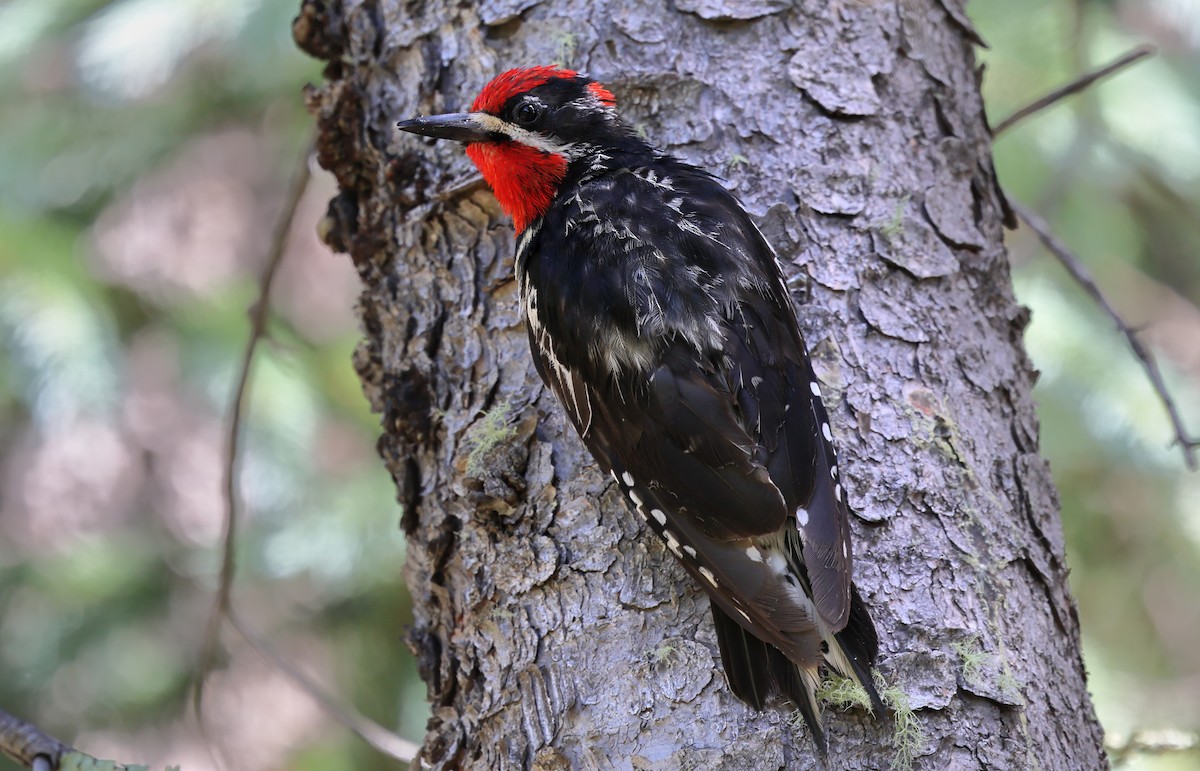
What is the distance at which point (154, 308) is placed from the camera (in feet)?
13.9

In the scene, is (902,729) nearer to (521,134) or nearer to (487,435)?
(487,435)

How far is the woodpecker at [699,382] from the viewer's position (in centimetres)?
181

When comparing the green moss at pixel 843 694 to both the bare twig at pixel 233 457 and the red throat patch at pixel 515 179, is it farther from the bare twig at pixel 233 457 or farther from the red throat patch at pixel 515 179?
the bare twig at pixel 233 457

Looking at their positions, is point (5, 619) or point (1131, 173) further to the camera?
point (1131, 173)

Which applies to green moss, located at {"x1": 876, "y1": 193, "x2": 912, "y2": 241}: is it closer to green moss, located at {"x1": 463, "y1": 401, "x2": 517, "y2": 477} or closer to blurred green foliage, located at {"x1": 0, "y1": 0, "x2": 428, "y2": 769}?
green moss, located at {"x1": 463, "y1": 401, "x2": 517, "y2": 477}

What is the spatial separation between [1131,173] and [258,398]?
3.41 m

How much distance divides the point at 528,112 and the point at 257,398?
1881 mm

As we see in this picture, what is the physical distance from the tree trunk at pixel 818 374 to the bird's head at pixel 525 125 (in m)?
0.06

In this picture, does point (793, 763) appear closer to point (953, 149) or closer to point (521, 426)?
point (521, 426)

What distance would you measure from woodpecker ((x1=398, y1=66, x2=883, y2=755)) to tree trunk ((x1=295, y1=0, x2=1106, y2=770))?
72mm

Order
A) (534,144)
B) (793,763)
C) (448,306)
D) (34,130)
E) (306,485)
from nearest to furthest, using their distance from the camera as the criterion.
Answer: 1. (793,763)
2. (448,306)
3. (534,144)
4. (306,485)
5. (34,130)

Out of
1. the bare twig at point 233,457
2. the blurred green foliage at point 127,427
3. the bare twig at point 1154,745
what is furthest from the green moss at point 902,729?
the blurred green foliage at point 127,427

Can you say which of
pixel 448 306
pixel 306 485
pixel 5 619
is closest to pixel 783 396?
pixel 448 306

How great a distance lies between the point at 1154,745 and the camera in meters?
2.35
